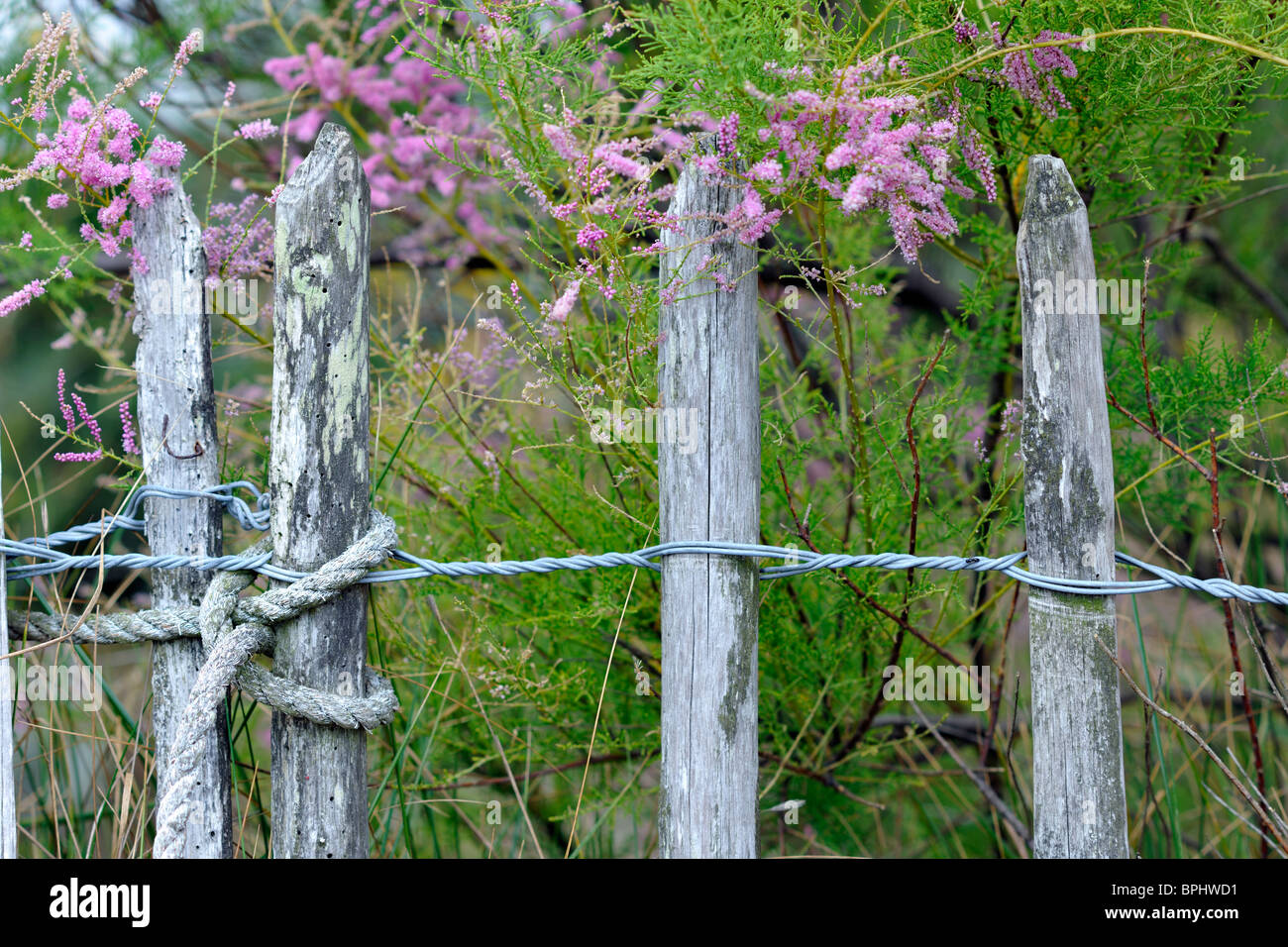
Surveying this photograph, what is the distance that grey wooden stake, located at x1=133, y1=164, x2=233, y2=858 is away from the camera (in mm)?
1565

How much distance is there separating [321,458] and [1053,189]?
1.23 meters

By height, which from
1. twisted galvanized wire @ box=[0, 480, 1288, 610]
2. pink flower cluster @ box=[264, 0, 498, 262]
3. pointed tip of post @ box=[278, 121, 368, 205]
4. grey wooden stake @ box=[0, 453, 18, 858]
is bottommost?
grey wooden stake @ box=[0, 453, 18, 858]

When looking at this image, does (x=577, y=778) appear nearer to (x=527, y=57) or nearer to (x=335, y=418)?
(x=335, y=418)

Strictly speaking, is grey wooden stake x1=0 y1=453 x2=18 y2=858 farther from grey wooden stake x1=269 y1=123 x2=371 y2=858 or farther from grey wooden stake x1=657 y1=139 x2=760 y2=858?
grey wooden stake x1=657 y1=139 x2=760 y2=858

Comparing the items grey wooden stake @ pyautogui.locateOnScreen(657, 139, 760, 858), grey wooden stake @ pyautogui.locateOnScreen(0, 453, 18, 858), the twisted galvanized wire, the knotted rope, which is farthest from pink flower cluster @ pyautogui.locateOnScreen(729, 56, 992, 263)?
grey wooden stake @ pyautogui.locateOnScreen(0, 453, 18, 858)

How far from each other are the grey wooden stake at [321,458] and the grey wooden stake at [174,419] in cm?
19

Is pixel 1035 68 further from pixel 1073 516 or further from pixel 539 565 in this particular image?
pixel 539 565

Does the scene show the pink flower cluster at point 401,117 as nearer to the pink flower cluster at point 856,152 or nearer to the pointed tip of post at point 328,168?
the pointed tip of post at point 328,168

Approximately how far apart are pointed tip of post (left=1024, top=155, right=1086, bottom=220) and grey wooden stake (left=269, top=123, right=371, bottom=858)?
1.07m

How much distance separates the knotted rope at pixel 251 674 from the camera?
1359 mm

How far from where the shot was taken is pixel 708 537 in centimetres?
147

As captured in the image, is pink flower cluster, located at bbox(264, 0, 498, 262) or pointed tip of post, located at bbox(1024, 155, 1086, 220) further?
pink flower cluster, located at bbox(264, 0, 498, 262)

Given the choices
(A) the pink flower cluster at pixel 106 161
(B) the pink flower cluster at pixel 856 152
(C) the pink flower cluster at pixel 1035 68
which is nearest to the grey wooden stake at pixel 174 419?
(A) the pink flower cluster at pixel 106 161
